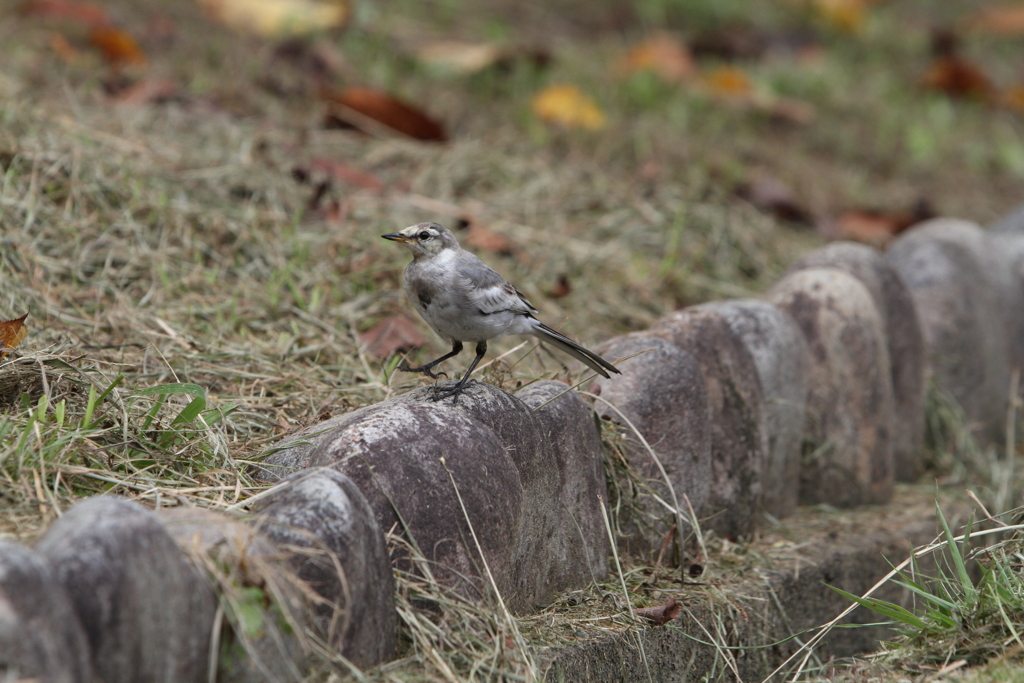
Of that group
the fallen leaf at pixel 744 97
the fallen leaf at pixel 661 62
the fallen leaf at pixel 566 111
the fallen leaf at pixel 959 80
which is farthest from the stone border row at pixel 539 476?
the fallen leaf at pixel 959 80

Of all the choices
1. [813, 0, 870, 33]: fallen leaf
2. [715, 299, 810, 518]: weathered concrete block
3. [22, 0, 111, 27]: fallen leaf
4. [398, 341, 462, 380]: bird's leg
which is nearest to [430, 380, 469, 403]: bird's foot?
[398, 341, 462, 380]: bird's leg

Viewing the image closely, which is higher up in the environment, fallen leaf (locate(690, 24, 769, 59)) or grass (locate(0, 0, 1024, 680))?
fallen leaf (locate(690, 24, 769, 59))

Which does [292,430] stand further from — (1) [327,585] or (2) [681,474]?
(2) [681,474]

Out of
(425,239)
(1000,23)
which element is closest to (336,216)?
(425,239)

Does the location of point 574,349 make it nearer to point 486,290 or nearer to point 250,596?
point 486,290

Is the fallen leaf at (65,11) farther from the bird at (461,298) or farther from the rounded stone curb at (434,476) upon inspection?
the rounded stone curb at (434,476)

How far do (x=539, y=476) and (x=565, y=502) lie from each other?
166 mm

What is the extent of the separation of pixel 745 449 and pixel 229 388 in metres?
1.68

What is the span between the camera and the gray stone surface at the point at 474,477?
7.36ft

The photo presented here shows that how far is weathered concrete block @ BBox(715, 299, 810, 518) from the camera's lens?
138 inches

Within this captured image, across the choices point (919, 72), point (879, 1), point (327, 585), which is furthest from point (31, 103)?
point (879, 1)

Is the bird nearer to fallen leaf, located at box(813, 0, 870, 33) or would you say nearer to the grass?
the grass

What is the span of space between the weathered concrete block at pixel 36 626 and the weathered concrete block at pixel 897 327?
3.22m

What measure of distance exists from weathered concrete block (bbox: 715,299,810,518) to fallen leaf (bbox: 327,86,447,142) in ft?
7.76
